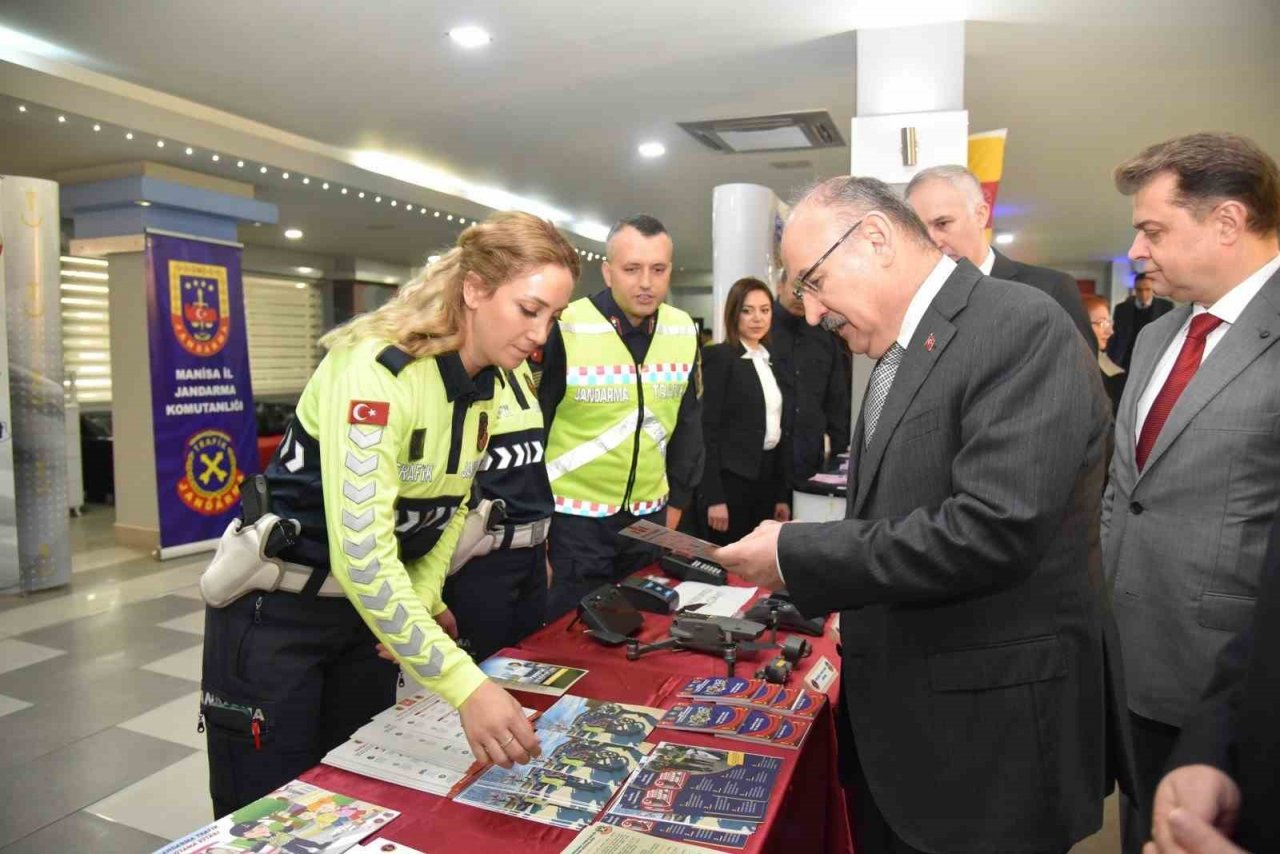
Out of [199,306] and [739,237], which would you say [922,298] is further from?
[199,306]

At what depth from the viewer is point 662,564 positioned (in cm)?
240

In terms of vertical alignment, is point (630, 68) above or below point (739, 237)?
above

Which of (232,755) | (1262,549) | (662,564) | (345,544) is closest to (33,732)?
(232,755)

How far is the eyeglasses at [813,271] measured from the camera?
1219 mm

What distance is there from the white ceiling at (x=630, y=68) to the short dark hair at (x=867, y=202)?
342 cm

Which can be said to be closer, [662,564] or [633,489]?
[662,564]

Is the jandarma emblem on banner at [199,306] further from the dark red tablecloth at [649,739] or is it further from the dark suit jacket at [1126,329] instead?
the dark suit jacket at [1126,329]

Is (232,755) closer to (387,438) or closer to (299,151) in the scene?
(387,438)

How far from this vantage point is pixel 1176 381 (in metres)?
1.77

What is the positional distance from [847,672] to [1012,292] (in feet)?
2.01

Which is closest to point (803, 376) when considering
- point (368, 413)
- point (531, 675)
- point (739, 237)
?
point (739, 237)

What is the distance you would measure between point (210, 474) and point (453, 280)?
19.6ft

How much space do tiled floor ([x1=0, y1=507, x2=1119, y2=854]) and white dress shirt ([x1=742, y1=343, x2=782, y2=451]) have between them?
2.11 metres

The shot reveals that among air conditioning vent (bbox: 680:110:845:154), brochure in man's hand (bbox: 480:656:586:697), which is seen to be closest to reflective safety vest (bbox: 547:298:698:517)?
brochure in man's hand (bbox: 480:656:586:697)
